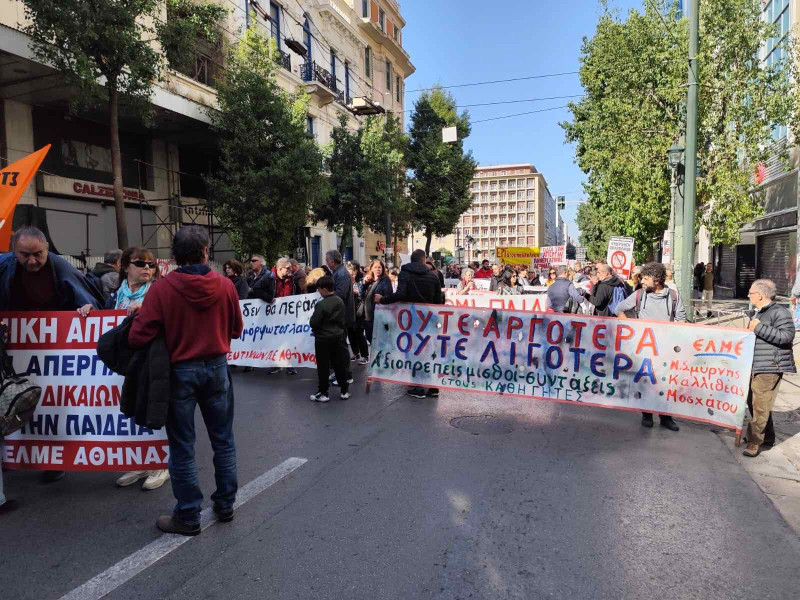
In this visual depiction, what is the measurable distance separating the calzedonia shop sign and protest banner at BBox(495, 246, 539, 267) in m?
17.1

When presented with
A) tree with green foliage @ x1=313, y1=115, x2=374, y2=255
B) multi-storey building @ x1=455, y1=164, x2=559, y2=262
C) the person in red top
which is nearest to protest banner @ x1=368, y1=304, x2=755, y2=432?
the person in red top

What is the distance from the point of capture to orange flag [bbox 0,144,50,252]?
4141mm

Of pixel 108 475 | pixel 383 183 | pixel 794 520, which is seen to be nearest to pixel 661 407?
pixel 794 520

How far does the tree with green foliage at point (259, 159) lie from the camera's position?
16641mm

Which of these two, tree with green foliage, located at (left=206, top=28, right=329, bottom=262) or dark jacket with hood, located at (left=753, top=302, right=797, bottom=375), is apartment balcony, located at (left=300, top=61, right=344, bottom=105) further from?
dark jacket with hood, located at (left=753, top=302, right=797, bottom=375)

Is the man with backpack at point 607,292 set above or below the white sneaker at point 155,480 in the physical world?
above

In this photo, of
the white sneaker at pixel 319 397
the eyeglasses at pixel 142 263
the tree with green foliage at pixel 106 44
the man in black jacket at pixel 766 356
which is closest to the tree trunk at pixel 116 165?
the tree with green foliage at pixel 106 44

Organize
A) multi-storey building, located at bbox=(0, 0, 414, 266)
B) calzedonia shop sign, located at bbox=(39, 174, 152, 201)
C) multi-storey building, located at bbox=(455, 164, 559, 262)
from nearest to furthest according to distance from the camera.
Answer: multi-storey building, located at bbox=(0, 0, 414, 266) < calzedonia shop sign, located at bbox=(39, 174, 152, 201) < multi-storey building, located at bbox=(455, 164, 559, 262)

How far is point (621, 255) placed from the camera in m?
14.2

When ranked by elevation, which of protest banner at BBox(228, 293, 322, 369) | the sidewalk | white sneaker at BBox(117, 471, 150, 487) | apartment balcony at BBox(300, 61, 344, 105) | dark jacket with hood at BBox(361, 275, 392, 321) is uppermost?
apartment balcony at BBox(300, 61, 344, 105)

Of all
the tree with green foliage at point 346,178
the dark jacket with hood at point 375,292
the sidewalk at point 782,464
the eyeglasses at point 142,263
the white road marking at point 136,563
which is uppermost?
the tree with green foliage at point 346,178

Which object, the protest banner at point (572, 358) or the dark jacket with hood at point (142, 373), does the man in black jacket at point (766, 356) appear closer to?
the protest banner at point (572, 358)

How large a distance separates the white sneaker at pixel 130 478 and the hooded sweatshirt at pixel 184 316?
154 centimetres

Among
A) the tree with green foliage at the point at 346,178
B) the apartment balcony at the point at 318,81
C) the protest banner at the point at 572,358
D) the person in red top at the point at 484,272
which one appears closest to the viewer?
the protest banner at the point at 572,358
